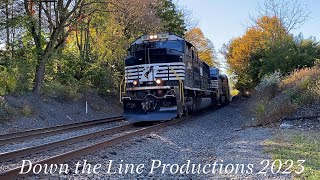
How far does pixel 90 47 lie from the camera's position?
1024 inches

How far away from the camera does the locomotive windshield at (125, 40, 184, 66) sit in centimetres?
1423

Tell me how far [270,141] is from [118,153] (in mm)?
3914

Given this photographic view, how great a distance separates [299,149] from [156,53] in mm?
7875

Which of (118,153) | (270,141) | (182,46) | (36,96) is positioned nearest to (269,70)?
(182,46)

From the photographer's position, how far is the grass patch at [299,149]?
19.0ft

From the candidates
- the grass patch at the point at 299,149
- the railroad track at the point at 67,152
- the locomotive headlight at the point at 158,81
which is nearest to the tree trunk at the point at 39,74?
the locomotive headlight at the point at 158,81

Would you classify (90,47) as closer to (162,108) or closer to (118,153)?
(162,108)

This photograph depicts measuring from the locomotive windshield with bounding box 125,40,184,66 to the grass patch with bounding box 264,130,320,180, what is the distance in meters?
5.55

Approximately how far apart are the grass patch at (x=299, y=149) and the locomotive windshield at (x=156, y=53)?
5545 millimetres

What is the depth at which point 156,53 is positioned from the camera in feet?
47.0

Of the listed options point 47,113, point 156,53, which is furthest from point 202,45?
point 156,53

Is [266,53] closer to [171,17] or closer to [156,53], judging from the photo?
[171,17]

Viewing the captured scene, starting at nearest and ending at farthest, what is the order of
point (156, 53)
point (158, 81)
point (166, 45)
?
point (158, 81) < point (156, 53) < point (166, 45)

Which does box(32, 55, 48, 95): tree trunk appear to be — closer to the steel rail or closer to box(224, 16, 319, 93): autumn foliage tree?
the steel rail
